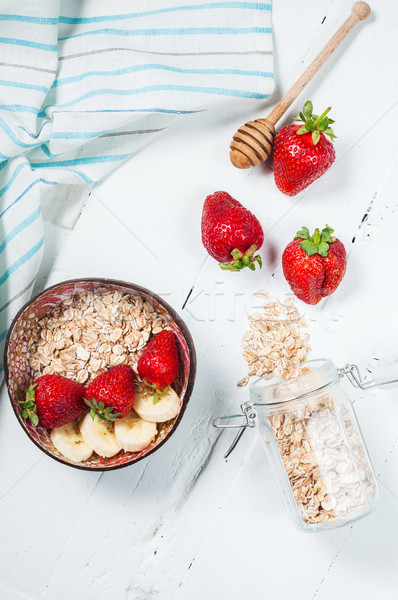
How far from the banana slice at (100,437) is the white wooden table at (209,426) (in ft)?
0.43

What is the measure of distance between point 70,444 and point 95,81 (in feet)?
1.99

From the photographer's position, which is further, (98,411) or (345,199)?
(345,199)

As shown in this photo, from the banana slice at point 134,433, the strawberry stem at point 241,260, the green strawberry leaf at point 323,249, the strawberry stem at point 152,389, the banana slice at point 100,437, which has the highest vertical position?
the green strawberry leaf at point 323,249

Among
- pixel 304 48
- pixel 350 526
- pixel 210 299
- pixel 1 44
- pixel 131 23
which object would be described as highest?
pixel 304 48

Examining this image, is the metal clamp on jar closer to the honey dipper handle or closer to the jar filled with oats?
the jar filled with oats

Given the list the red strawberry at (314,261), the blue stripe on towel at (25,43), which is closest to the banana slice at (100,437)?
the red strawberry at (314,261)

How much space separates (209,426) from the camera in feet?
3.12

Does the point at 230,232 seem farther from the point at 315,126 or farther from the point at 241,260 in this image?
the point at 315,126

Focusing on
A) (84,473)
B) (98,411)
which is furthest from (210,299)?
(84,473)

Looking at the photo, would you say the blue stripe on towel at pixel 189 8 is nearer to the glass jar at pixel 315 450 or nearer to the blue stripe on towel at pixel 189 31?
the blue stripe on towel at pixel 189 31

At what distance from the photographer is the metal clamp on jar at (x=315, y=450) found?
2.72 ft

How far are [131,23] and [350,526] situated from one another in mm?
956

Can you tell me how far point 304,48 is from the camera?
94cm

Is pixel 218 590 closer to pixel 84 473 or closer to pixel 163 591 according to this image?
pixel 163 591
